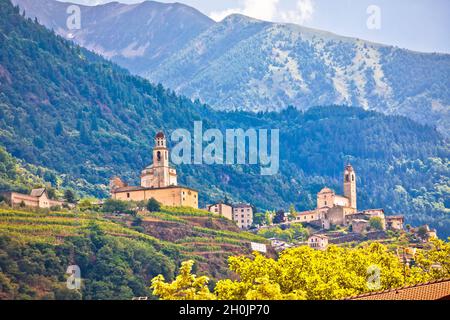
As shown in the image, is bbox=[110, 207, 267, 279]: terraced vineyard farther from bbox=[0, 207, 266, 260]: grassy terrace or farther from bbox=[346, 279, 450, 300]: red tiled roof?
bbox=[346, 279, 450, 300]: red tiled roof

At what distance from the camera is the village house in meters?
190

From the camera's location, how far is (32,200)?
192750 millimetres

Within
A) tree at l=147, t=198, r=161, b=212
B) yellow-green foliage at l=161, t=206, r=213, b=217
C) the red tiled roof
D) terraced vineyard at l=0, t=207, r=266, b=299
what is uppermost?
the red tiled roof

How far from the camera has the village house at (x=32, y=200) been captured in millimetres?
189875

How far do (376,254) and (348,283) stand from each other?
14620 mm

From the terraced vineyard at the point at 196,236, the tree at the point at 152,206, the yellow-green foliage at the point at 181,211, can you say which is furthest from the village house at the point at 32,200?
the yellow-green foliage at the point at 181,211

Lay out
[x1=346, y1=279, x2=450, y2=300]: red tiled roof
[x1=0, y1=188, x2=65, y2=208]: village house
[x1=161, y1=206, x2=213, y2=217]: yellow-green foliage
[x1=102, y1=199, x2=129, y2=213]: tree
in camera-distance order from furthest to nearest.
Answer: [x1=161, y1=206, x2=213, y2=217]: yellow-green foliage
[x1=102, y1=199, x2=129, y2=213]: tree
[x1=0, y1=188, x2=65, y2=208]: village house
[x1=346, y1=279, x2=450, y2=300]: red tiled roof

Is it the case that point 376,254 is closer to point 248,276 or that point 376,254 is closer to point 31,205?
point 248,276

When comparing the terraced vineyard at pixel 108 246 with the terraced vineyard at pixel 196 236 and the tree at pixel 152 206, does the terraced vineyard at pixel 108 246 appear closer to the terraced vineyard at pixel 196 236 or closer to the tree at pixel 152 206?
the terraced vineyard at pixel 196 236

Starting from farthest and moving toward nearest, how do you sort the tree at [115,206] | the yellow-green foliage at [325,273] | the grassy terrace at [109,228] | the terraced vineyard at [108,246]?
1. the tree at [115,206]
2. the grassy terrace at [109,228]
3. the terraced vineyard at [108,246]
4. the yellow-green foliage at [325,273]

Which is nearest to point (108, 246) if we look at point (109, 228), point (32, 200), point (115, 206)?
point (109, 228)

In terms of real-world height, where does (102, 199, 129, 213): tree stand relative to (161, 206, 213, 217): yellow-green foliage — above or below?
above

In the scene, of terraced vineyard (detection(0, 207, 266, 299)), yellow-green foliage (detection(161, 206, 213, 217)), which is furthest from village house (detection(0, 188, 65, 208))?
yellow-green foliage (detection(161, 206, 213, 217))
